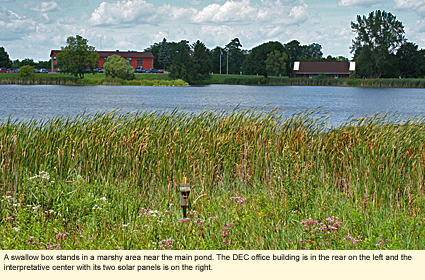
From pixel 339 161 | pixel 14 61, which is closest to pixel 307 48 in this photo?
pixel 14 61

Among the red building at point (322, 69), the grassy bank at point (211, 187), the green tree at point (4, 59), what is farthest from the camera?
the red building at point (322, 69)

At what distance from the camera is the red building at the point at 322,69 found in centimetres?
10311

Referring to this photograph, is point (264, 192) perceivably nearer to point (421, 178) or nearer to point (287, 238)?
point (287, 238)

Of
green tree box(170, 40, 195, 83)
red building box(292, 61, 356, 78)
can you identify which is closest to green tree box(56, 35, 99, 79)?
green tree box(170, 40, 195, 83)

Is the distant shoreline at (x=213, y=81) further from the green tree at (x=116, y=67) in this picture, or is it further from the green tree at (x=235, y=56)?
the green tree at (x=235, y=56)

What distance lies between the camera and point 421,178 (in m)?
7.81

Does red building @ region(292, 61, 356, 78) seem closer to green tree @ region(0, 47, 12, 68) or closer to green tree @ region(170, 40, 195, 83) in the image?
green tree @ region(170, 40, 195, 83)

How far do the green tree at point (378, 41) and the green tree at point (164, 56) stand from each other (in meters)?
50.0

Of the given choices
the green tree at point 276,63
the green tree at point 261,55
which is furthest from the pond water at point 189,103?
the green tree at point 261,55

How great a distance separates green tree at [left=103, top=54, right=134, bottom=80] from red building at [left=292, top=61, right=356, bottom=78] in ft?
139

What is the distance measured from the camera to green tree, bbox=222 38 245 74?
122m

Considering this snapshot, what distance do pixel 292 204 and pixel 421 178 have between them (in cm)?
328

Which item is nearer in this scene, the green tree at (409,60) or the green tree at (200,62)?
the green tree at (409,60)

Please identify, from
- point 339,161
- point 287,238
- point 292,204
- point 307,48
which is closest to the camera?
point 287,238
